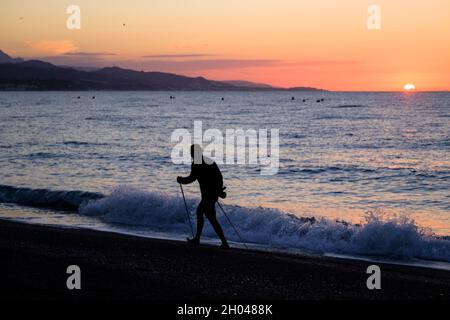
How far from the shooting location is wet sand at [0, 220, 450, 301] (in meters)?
8.51

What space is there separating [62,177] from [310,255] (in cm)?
1606

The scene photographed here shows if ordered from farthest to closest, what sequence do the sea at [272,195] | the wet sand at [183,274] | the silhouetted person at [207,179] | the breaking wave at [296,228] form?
the sea at [272,195] < the breaking wave at [296,228] < the silhouetted person at [207,179] < the wet sand at [183,274]

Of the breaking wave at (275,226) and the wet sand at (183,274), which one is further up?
the wet sand at (183,274)

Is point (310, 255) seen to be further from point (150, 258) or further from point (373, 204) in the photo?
point (373, 204)

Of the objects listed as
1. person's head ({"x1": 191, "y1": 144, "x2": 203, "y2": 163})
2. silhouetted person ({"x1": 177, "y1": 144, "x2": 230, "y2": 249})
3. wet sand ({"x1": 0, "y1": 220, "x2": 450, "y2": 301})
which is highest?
person's head ({"x1": 191, "y1": 144, "x2": 203, "y2": 163})

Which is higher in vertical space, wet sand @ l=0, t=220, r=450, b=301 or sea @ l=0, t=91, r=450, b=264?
wet sand @ l=0, t=220, r=450, b=301

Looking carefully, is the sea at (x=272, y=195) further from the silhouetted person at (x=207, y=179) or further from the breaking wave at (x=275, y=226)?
the silhouetted person at (x=207, y=179)

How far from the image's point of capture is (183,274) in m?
9.72

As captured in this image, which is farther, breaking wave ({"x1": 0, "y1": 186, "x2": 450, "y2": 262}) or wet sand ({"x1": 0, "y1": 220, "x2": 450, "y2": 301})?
breaking wave ({"x1": 0, "y1": 186, "x2": 450, "y2": 262})

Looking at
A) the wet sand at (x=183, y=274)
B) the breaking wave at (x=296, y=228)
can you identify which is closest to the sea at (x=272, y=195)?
the breaking wave at (x=296, y=228)

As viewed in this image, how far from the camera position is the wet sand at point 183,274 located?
8508 mm

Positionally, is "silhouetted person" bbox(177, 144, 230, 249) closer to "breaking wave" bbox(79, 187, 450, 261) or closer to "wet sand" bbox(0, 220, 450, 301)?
"wet sand" bbox(0, 220, 450, 301)

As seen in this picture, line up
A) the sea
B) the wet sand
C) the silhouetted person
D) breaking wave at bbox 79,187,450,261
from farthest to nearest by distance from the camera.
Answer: the sea
breaking wave at bbox 79,187,450,261
the silhouetted person
the wet sand

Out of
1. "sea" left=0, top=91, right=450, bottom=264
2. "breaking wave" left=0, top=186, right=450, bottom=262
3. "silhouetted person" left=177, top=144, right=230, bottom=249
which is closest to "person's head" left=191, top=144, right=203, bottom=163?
"silhouetted person" left=177, top=144, right=230, bottom=249
